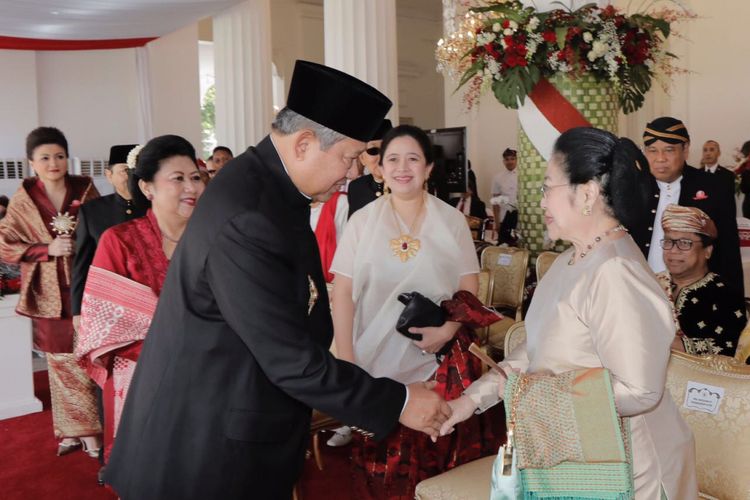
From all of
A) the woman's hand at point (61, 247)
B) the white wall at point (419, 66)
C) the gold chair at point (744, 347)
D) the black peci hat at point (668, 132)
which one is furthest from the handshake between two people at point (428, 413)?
the white wall at point (419, 66)

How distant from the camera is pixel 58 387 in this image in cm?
393

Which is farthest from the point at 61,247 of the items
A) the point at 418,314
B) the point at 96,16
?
the point at 96,16

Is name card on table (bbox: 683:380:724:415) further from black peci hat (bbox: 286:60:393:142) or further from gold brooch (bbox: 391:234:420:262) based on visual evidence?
black peci hat (bbox: 286:60:393:142)

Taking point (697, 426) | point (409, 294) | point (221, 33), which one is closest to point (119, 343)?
point (409, 294)

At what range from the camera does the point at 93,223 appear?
136 inches

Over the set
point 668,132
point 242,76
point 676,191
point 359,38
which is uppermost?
point 242,76

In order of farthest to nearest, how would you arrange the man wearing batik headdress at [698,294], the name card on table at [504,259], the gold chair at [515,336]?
the name card on table at [504,259]
the man wearing batik headdress at [698,294]
the gold chair at [515,336]

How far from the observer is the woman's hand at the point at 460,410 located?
1.96 m

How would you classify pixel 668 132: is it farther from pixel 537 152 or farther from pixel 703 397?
pixel 703 397

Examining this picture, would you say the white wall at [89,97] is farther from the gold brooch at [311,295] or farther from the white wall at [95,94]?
the gold brooch at [311,295]

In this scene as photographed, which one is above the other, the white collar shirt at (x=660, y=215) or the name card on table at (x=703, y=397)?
the white collar shirt at (x=660, y=215)

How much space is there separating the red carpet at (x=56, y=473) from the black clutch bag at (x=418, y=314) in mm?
1100

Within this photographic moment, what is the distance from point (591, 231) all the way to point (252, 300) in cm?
77

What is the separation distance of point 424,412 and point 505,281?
9.14ft
